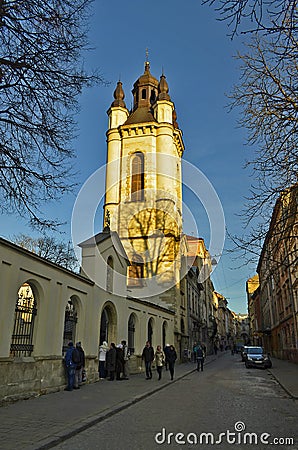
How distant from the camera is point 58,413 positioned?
8.84m

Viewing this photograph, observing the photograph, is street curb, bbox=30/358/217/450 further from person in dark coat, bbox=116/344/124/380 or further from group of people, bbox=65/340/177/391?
person in dark coat, bbox=116/344/124/380

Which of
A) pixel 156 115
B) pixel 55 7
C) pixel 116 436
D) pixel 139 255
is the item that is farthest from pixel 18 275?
pixel 156 115

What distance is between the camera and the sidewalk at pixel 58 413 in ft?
21.5

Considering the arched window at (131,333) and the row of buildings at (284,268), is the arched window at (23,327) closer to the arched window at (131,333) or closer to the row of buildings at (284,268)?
the row of buildings at (284,268)

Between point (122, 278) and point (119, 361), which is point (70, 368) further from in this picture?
point (122, 278)

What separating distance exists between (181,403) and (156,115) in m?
35.6

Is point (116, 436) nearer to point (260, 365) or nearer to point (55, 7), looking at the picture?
point (55, 7)

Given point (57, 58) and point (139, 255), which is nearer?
point (57, 58)

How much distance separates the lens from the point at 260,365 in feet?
90.0

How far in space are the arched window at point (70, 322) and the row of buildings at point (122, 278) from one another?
4 centimetres

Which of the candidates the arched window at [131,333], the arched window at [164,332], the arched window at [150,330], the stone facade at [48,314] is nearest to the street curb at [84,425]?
the stone facade at [48,314]

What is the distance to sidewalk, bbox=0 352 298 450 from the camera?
6.56 m

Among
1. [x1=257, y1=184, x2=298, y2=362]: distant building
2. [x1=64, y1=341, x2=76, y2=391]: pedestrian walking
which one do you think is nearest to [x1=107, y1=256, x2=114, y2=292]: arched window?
[x1=64, y1=341, x2=76, y2=391]: pedestrian walking

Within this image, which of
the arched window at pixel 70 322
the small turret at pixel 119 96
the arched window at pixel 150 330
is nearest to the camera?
the arched window at pixel 70 322
